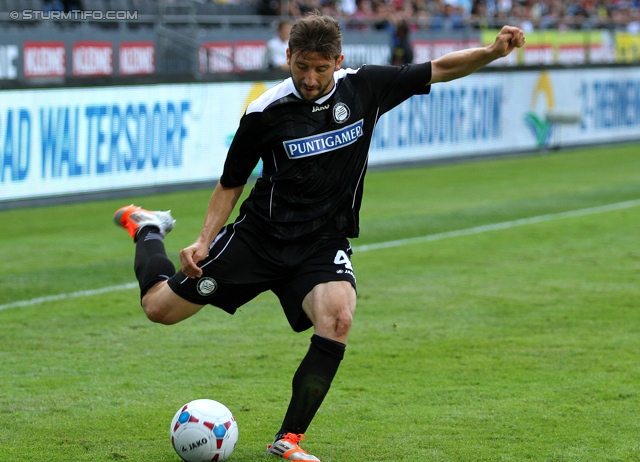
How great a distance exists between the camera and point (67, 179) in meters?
13.8

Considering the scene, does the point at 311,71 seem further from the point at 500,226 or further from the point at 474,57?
the point at 500,226

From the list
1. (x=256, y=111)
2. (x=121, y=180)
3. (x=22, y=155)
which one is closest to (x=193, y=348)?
(x=256, y=111)

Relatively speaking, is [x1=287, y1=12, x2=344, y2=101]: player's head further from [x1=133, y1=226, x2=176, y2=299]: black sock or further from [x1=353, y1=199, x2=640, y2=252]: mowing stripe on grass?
[x1=353, y1=199, x2=640, y2=252]: mowing stripe on grass

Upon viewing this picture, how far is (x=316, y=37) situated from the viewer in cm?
480

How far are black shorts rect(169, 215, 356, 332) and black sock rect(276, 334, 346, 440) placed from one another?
0.89ft

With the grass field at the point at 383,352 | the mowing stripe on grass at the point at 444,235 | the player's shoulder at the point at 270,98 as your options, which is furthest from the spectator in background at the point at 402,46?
the player's shoulder at the point at 270,98

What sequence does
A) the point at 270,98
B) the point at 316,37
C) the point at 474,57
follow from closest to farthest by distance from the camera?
the point at 316,37, the point at 270,98, the point at 474,57

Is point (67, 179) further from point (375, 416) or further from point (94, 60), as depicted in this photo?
point (375, 416)

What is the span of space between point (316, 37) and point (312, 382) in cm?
152

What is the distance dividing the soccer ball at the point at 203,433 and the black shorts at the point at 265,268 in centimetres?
55

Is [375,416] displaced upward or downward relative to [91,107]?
downward

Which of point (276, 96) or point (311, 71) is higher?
point (311, 71)

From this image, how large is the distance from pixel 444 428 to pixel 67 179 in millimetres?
9298

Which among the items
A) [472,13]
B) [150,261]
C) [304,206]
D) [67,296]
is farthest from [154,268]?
[472,13]
